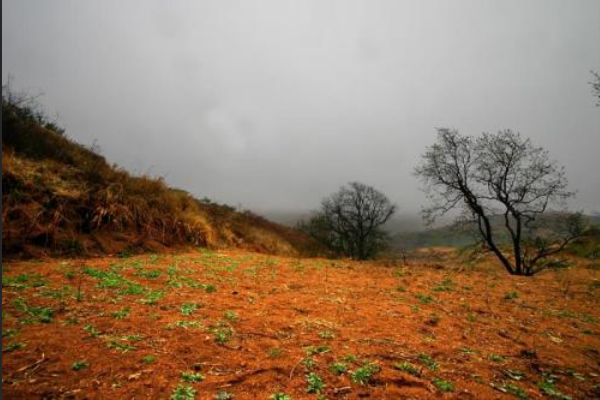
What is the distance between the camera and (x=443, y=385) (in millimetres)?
3713

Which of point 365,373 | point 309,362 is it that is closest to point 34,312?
point 309,362

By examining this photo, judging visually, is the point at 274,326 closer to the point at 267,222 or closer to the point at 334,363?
the point at 334,363

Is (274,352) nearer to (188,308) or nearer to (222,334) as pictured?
(222,334)

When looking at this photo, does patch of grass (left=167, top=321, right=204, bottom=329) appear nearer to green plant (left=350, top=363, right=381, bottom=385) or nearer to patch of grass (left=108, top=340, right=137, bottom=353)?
patch of grass (left=108, top=340, right=137, bottom=353)

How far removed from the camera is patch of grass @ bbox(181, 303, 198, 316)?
5199mm

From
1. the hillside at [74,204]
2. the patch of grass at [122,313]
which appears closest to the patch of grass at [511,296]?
the patch of grass at [122,313]

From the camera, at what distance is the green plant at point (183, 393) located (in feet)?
10.3

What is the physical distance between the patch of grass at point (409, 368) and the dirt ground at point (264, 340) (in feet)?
0.08

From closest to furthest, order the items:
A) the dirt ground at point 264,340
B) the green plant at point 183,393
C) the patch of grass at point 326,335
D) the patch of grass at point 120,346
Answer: the green plant at point 183,393 < the dirt ground at point 264,340 < the patch of grass at point 120,346 < the patch of grass at point 326,335

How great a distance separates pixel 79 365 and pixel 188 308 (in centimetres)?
208

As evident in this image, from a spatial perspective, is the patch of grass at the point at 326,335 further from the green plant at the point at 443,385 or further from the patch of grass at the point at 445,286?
the patch of grass at the point at 445,286

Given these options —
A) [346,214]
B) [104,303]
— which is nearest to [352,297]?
[104,303]

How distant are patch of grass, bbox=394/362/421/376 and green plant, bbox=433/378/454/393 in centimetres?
23

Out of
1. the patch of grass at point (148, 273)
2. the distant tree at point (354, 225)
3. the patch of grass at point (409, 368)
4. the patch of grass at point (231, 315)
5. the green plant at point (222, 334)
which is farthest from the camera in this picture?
the distant tree at point (354, 225)
